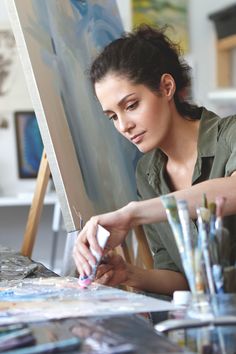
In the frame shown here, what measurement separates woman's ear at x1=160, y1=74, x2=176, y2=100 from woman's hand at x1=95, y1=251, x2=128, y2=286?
0.36 m

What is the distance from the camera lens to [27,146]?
4.12 m

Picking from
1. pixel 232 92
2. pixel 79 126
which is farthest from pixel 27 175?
pixel 79 126

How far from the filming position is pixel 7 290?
1229mm

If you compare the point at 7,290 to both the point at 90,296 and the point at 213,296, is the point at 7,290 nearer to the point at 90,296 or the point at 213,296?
the point at 90,296

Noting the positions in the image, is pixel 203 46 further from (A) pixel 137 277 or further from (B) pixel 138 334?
(B) pixel 138 334

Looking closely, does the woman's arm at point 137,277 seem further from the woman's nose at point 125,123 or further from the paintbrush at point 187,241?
the paintbrush at point 187,241

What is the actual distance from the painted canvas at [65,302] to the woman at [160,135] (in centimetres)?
7

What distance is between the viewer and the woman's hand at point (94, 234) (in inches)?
46.9

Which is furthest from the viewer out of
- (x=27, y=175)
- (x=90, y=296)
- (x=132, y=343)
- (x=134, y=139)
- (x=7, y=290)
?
(x=27, y=175)

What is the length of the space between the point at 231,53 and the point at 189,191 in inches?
136

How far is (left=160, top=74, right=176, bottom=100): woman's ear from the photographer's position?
1520 mm

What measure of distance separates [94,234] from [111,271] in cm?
26

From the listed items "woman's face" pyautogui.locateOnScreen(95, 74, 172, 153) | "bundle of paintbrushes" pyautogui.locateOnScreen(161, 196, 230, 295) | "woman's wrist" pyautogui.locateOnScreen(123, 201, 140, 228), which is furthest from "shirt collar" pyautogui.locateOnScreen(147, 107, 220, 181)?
"bundle of paintbrushes" pyautogui.locateOnScreen(161, 196, 230, 295)

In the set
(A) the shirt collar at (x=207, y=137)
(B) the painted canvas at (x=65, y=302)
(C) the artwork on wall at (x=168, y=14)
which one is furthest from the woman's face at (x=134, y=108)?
(C) the artwork on wall at (x=168, y=14)
